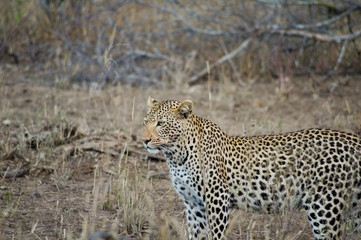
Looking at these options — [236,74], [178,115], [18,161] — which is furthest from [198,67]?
[178,115]

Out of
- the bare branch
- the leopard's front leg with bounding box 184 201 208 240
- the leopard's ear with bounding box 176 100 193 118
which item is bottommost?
the leopard's front leg with bounding box 184 201 208 240

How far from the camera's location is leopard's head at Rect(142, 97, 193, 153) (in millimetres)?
4867

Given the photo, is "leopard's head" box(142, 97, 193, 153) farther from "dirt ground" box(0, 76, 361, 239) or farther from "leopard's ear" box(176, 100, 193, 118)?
"dirt ground" box(0, 76, 361, 239)

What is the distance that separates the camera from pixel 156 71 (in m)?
12.0

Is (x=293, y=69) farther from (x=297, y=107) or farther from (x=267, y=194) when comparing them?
(x=267, y=194)

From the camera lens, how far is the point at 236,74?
37.7 feet

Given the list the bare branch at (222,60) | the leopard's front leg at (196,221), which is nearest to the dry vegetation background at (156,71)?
the bare branch at (222,60)

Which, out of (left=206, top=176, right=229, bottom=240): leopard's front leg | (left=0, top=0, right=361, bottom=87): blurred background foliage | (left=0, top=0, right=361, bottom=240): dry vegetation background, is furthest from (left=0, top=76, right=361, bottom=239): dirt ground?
(left=0, top=0, right=361, bottom=87): blurred background foliage

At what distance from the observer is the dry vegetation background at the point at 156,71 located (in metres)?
7.91

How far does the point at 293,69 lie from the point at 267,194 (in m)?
7.22

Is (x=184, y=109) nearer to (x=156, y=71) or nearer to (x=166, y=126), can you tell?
(x=166, y=126)

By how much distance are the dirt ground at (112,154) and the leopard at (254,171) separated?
0.21 meters

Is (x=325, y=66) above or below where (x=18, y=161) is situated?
above

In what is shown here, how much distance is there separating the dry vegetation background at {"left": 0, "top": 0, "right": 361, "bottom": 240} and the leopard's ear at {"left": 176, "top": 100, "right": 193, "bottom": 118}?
2158 millimetres
